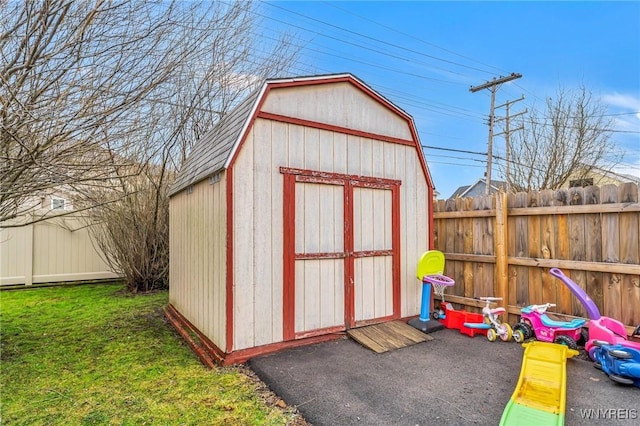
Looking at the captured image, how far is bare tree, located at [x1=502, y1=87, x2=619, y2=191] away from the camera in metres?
8.82

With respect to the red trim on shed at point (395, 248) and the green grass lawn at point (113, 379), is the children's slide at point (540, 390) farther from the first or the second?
the red trim on shed at point (395, 248)

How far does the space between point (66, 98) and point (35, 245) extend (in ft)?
24.0

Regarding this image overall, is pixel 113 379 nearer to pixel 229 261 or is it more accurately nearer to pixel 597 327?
pixel 229 261

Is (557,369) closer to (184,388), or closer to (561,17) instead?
(184,388)

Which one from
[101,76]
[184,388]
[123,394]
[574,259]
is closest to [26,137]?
[101,76]

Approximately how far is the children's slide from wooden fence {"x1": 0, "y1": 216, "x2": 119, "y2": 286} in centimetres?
965

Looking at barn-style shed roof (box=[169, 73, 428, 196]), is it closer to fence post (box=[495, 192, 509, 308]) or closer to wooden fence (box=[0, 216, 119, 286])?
fence post (box=[495, 192, 509, 308])

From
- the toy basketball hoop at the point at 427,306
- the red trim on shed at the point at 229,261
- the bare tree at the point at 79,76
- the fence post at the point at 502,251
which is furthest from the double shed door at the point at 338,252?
the bare tree at the point at 79,76

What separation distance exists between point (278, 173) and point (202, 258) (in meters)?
1.49

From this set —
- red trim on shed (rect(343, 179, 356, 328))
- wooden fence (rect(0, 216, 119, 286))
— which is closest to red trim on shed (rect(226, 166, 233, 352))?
red trim on shed (rect(343, 179, 356, 328))

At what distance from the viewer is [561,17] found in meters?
7.14

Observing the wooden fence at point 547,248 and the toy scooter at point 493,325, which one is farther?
the toy scooter at point 493,325

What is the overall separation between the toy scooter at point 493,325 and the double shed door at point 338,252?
1.07 meters

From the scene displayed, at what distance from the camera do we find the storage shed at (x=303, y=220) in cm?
356
